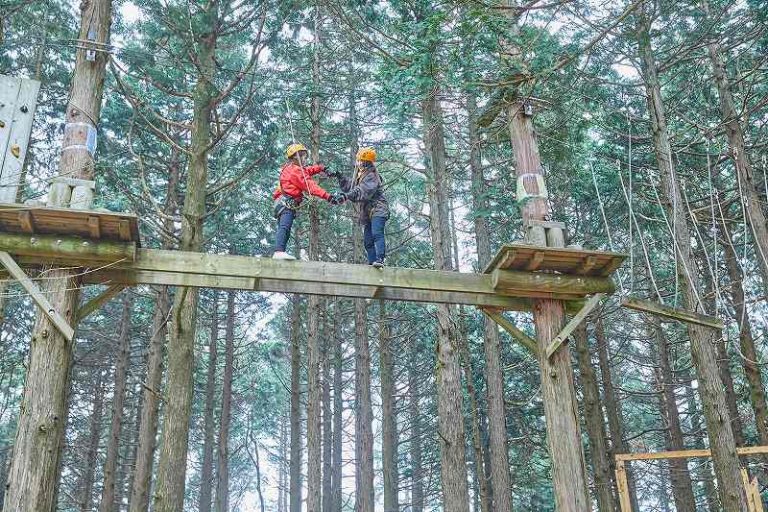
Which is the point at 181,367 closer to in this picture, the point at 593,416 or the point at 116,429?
the point at 116,429

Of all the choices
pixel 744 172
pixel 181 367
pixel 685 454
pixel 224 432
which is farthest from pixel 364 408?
pixel 744 172

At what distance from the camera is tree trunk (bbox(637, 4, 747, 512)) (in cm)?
706

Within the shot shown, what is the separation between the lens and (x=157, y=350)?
1050 cm

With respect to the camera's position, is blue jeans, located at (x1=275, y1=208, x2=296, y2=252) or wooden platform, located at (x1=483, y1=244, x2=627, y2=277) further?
blue jeans, located at (x1=275, y1=208, x2=296, y2=252)

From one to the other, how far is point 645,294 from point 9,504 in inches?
575

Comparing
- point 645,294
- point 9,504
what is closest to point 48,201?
point 9,504

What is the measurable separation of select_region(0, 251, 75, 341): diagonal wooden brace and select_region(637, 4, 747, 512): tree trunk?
22.3 ft

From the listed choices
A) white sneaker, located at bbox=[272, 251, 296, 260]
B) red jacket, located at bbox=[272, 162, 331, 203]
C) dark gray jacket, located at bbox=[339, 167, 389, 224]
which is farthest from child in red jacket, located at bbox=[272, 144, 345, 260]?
white sneaker, located at bbox=[272, 251, 296, 260]

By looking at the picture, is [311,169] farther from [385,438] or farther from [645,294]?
[645,294]

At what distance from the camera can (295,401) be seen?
629 inches

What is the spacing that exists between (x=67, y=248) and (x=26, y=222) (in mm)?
380

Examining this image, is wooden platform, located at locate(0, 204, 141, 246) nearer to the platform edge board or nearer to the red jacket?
the platform edge board

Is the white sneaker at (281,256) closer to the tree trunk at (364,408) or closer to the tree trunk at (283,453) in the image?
the tree trunk at (364,408)

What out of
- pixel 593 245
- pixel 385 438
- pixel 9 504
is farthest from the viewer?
pixel 385 438
